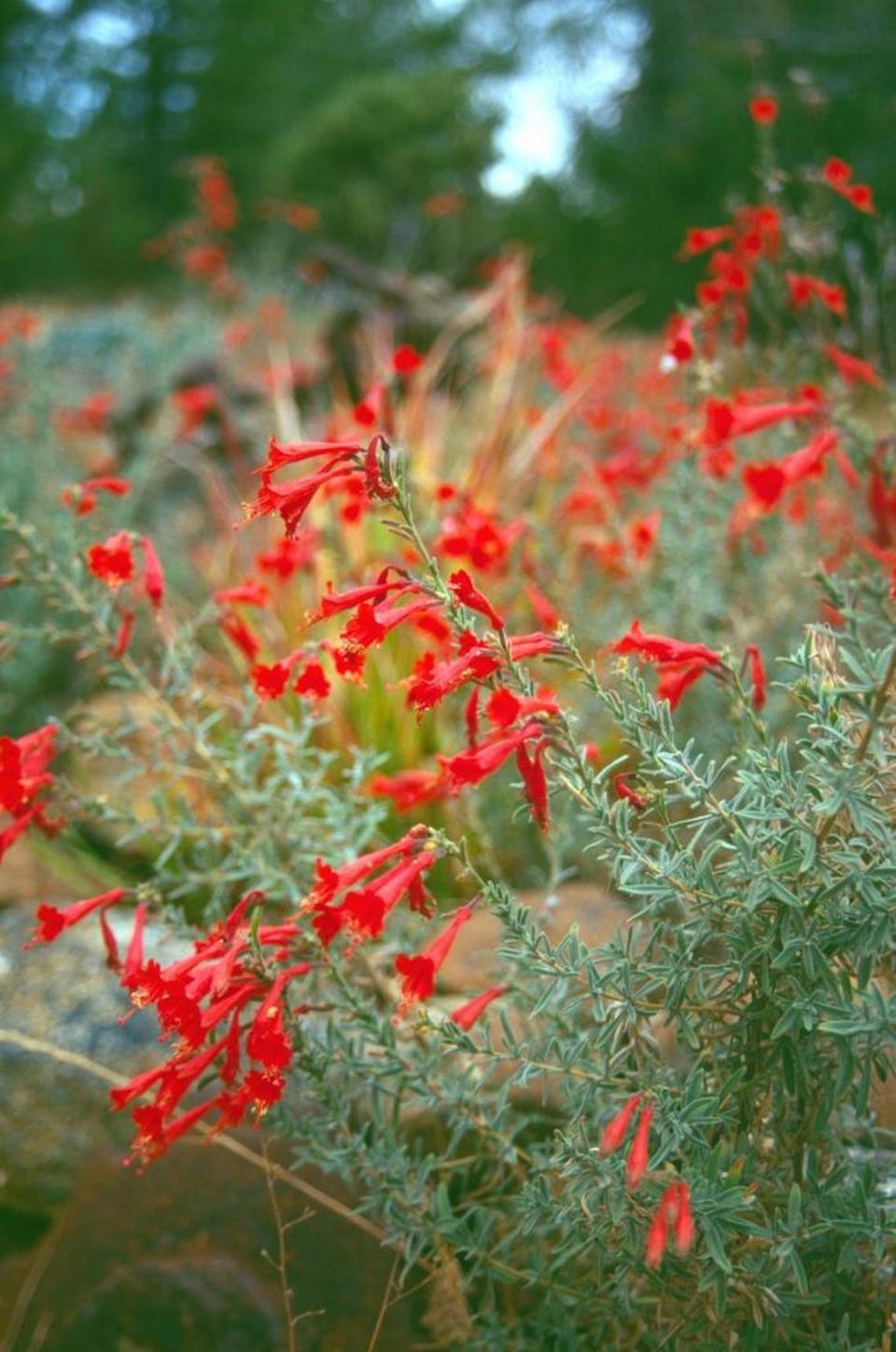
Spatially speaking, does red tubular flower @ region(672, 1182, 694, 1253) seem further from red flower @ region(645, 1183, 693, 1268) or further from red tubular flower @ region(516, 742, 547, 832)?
red tubular flower @ region(516, 742, 547, 832)

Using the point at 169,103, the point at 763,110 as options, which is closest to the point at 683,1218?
the point at 763,110

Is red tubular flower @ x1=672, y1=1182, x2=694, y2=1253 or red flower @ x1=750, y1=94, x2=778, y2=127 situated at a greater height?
red flower @ x1=750, y1=94, x2=778, y2=127

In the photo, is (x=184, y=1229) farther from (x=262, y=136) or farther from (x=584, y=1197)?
(x=262, y=136)

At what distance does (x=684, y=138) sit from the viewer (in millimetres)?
14375

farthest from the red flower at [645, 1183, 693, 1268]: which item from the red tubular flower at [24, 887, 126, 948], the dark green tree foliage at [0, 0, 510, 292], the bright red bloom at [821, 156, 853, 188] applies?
the dark green tree foliage at [0, 0, 510, 292]

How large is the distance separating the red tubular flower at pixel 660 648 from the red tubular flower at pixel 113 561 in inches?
31.4

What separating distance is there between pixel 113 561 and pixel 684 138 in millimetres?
14001

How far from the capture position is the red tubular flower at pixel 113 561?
198 cm

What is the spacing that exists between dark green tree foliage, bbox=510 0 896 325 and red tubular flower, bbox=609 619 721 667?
10.2 meters

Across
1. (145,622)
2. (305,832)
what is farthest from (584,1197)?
(145,622)

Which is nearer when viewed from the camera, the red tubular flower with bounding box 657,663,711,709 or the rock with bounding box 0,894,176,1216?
the red tubular flower with bounding box 657,663,711,709

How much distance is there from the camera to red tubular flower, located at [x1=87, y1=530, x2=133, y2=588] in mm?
1983

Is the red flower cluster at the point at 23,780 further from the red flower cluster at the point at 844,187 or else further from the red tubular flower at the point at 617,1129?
the red flower cluster at the point at 844,187

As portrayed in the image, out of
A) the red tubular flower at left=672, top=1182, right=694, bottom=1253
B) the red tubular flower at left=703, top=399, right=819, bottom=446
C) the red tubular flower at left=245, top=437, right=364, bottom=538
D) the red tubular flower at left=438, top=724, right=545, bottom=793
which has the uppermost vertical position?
the red tubular flower at left=245, top=437, right=364, bottom=538
